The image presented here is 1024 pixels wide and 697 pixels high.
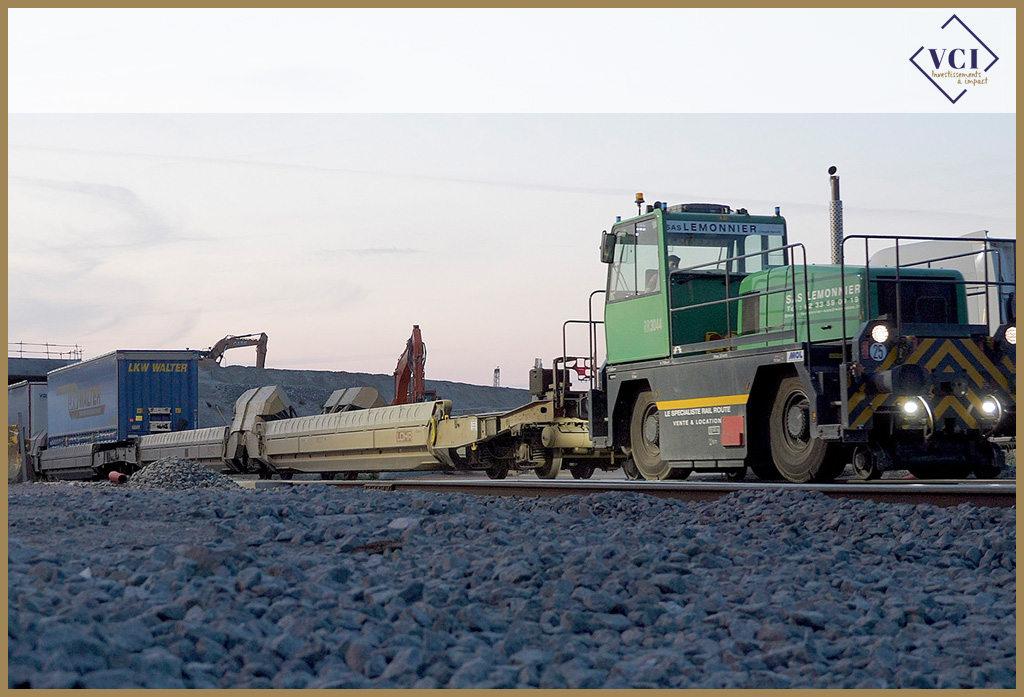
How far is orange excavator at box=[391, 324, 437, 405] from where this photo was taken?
77.7 feet

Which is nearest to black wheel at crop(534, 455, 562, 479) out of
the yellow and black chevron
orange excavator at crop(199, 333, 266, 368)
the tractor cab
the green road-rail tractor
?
the green road-rail tractor

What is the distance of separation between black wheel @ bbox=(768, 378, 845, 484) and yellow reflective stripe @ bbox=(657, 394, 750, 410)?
364 mm

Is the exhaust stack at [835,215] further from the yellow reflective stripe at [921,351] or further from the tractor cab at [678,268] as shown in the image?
the yellow reflective stripe at [921,351]

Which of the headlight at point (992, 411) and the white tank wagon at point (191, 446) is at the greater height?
the headlight at point (992, 411)

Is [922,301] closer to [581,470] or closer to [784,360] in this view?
[784,360]

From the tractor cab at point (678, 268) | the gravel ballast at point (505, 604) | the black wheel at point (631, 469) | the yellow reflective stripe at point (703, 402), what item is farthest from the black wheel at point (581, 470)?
the gravel ballast at point (505, 604)

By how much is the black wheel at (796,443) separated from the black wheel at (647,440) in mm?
1706

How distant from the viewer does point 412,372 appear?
2381 centimetres

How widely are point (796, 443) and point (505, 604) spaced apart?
673 centimetres

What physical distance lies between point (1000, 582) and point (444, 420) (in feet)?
37.7

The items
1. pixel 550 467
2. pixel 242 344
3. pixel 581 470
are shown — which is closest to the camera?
pixel 550 467

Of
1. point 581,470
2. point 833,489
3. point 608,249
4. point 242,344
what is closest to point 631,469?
point 581,470

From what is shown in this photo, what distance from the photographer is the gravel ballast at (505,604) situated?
3488 millimetres

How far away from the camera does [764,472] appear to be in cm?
1130
